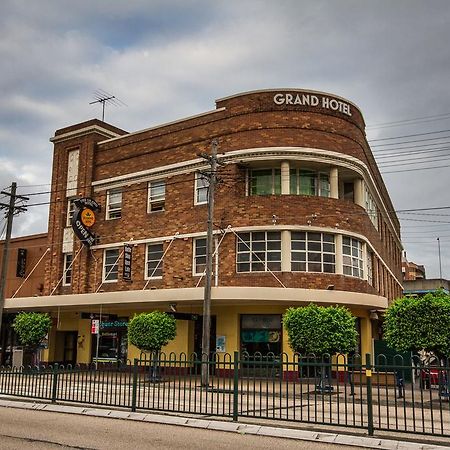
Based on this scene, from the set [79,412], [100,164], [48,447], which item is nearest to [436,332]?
[79,412]

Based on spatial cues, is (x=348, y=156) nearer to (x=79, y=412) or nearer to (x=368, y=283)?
(x=368, y=283)

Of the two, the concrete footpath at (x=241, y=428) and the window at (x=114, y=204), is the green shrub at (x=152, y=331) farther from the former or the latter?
the window at (x=114, y=204)

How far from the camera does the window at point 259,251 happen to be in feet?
83.3

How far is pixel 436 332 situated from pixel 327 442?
9106mm

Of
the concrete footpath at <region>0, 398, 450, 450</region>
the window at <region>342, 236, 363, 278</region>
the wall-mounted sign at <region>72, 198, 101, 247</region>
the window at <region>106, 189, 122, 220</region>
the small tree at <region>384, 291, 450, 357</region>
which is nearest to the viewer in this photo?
the concrete footpath at <region>0, 398, 450, 450</region>

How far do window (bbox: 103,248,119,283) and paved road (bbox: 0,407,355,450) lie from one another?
17.9 metres

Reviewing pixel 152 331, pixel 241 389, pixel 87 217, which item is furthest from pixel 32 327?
pixel 241 389

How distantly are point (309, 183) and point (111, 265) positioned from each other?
1139cm

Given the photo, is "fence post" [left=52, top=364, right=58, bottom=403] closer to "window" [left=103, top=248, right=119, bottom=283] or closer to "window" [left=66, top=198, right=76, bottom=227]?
"window" [left=103, top=248, right=119, bottom=283]

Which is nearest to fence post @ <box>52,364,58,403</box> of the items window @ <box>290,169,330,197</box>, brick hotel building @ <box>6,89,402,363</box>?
brick hotel building @ <box>6,89,402,363</box>

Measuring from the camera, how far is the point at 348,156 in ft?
88.5

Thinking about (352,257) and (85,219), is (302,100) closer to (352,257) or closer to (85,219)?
(352,257)

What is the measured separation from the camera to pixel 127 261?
29.2 metres

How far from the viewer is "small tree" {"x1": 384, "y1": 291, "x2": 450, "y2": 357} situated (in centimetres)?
1786
